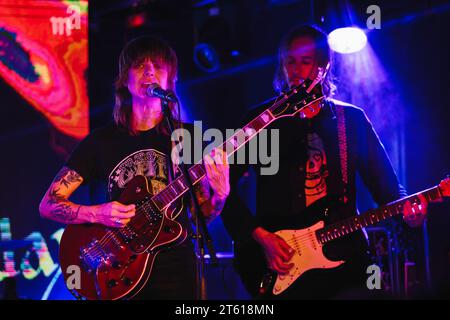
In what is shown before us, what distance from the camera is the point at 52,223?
171 inches

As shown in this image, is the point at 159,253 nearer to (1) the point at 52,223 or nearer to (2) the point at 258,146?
(2) the point at 258,146

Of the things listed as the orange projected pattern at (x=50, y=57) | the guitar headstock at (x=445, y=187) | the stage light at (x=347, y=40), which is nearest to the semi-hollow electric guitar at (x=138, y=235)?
the guitar headstock at (x=445, y=187)

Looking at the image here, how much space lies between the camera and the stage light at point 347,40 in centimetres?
442

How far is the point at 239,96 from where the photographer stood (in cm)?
532

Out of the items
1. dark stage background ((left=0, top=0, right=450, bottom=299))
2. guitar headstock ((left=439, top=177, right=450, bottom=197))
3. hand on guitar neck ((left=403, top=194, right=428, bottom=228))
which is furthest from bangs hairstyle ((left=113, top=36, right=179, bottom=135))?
guitar headstock ((left=439, top=177, right=450, bottom=197))

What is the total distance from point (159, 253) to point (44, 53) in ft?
6.64

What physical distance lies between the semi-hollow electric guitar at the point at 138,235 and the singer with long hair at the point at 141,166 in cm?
5

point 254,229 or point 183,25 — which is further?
point 183,25

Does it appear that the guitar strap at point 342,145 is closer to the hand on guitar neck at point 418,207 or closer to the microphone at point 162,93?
the hand on guitar neck at point 418,207

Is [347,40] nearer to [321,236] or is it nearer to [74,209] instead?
[321,236]

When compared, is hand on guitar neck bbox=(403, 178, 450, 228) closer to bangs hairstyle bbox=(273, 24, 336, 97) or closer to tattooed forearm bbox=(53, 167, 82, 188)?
bangs hairstyle bbox=(273, 24, 336, 97)

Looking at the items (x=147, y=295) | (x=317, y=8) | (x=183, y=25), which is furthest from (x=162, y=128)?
(x=183, y=25)

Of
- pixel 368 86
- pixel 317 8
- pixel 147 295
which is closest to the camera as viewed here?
pixel 147 295

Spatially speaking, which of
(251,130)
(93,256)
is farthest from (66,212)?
(251,130)
